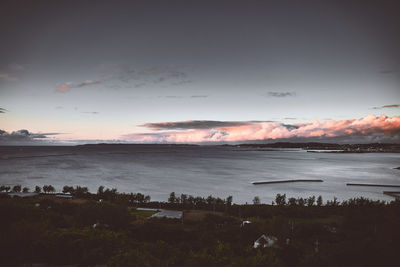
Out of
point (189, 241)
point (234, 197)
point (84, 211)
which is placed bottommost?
point (234, 197)

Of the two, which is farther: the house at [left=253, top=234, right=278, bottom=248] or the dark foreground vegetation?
the house at [left=253, top=234, right=278, bottom=248]

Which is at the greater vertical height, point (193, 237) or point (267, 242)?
point (267, 242)

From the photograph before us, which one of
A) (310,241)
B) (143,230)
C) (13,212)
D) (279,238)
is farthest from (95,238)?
(310,241)

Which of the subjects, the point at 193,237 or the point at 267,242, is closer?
the point at 267,242

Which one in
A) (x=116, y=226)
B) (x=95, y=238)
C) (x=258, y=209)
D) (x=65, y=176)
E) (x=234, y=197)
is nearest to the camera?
(x=95, y=238)

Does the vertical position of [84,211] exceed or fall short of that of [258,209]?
it exceeds it

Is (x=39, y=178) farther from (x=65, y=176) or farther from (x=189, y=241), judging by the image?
(x=189, y=241)

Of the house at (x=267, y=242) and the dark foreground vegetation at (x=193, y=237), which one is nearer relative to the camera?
the dark foreground vegetation at (x=193, y=237)

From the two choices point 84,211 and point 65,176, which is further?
point 65,176
